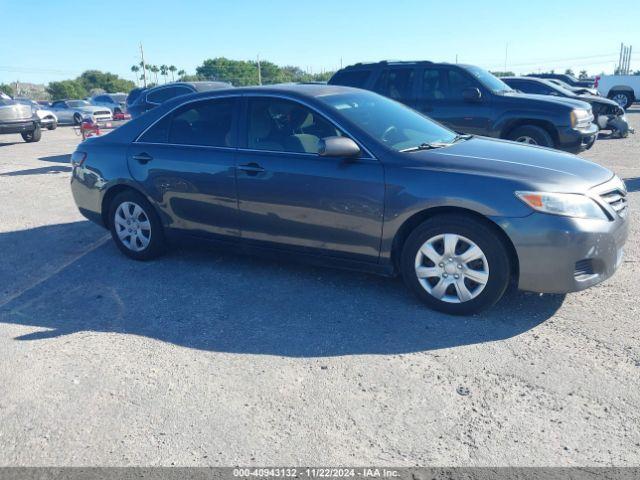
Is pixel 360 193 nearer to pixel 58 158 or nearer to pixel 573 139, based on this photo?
pixel 573 139

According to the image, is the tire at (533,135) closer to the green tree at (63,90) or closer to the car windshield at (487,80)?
the car windshield at (487,80)

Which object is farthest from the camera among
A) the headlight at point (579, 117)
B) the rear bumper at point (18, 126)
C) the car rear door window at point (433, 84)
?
Result: the rear bumper at point (18, 126)

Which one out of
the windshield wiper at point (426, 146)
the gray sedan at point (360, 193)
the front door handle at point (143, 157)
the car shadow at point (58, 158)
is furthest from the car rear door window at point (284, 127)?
the car shadow at point (58, 158)

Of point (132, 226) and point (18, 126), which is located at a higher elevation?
point (18, 126)

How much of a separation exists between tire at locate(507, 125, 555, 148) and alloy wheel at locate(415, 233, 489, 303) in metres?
6.03

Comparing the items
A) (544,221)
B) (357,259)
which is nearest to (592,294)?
(544,221)

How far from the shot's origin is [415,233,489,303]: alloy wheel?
3885 mm

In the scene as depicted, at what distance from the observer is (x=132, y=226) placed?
548 centimetres

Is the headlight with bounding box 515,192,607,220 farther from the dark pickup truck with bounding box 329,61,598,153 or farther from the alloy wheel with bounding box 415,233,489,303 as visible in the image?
the dark pickup truck with bounding box 329,61,598,153

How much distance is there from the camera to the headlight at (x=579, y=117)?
9086 millimetres

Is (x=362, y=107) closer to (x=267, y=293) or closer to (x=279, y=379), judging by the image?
(x=267, y=293)


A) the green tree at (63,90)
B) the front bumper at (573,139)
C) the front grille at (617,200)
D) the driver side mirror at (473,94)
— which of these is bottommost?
the front grille at (617,200)

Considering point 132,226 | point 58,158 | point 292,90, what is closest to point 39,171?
point 58,158

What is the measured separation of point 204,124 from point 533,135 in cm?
626
